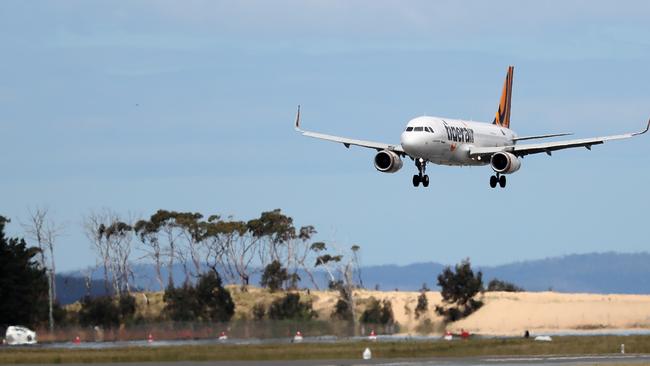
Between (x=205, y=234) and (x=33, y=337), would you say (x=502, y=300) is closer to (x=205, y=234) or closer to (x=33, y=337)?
(x=205, y=234)

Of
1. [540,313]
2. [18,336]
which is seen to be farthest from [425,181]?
[540,313]

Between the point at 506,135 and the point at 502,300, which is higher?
the point at 506,135

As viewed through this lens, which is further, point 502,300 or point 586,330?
point 502,300

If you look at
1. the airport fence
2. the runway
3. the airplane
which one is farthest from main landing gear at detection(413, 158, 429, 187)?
the airport fence

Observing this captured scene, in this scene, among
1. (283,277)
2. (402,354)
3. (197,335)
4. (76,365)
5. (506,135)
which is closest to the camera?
(76,365)

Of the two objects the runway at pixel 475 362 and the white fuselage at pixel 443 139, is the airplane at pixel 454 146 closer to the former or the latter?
the white fuselage at pixel 443 139

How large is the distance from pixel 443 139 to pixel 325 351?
14146 millimetres

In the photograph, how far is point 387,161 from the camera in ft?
288

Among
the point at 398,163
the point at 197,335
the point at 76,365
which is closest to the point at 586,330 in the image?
the point at 197,335

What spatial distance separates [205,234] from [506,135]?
81042 mm

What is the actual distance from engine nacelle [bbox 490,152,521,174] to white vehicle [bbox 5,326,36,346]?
37.3m

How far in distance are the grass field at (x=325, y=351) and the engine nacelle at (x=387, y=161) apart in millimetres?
10743

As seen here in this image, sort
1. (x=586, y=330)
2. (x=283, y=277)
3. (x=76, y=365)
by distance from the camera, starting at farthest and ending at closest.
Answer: (x=283, y=277)
(x=586, y=330)
(x=76, y=365)

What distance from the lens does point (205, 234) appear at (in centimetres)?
17500
